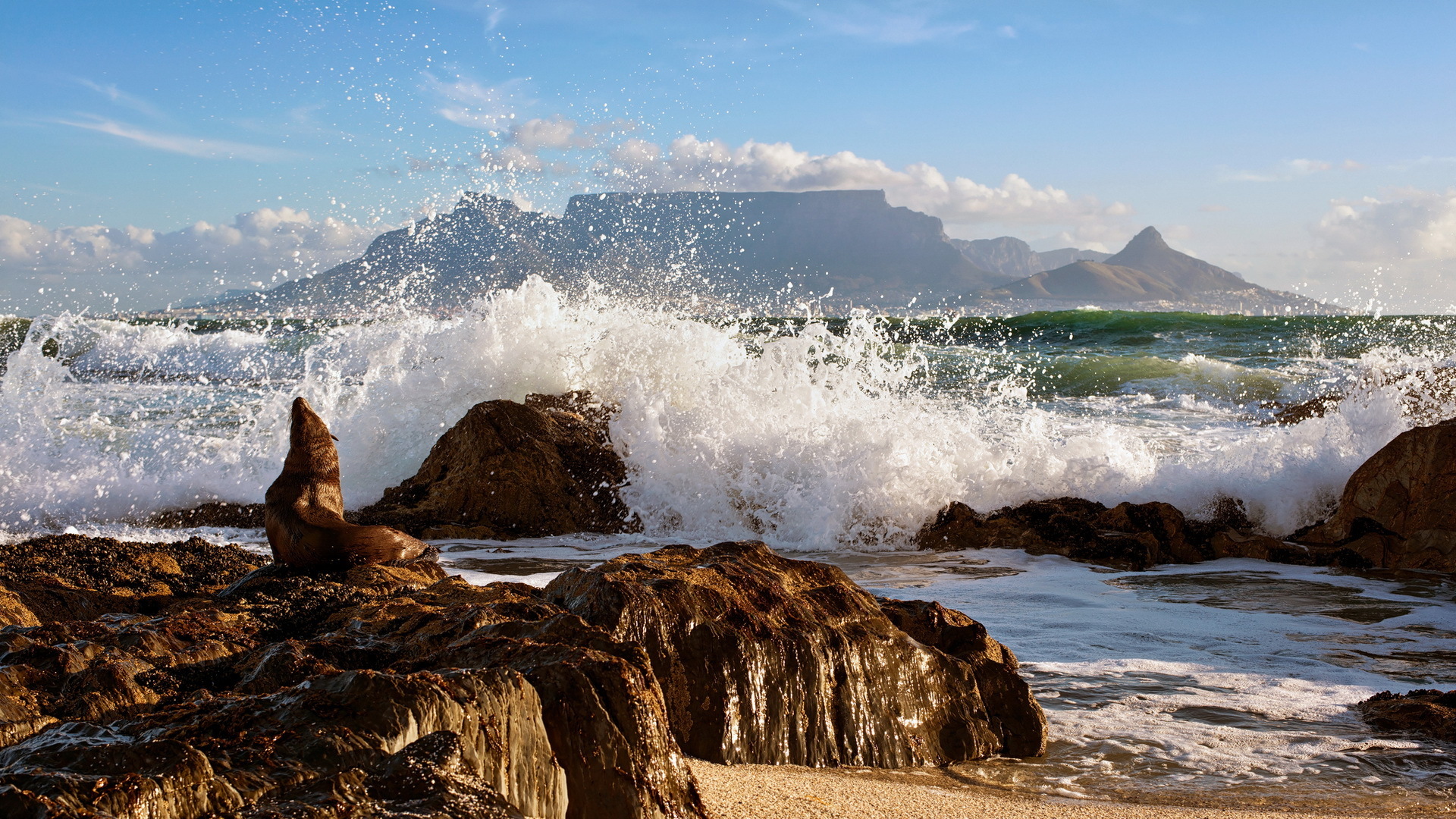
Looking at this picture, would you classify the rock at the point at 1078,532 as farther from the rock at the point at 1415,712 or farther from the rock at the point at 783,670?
the rock at the point at 783,670

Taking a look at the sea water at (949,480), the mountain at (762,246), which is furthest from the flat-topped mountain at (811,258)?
the sea water at (949,480)

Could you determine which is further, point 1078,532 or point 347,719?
point 1078,532

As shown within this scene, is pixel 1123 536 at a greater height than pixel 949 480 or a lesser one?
lesser

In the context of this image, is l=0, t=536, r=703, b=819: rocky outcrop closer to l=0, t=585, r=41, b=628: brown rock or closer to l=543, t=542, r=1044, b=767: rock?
l=543, t=542, r=1044, b=767: rock

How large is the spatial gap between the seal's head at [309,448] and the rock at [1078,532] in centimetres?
432

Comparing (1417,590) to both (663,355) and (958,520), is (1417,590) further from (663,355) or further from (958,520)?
(663,355)

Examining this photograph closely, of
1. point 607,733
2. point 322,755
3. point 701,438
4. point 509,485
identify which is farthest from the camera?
point 701,438

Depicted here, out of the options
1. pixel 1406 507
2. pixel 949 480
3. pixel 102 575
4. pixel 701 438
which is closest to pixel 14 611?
pixel 102 575

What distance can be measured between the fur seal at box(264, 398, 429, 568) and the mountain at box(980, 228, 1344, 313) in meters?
96.8

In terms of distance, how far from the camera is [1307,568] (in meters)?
6.55

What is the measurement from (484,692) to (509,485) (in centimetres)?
607

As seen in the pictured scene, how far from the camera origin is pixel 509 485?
7.68 metres

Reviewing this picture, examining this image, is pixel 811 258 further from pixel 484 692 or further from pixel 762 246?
pixel 484 692

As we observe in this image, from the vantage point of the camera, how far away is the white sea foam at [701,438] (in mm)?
8094
